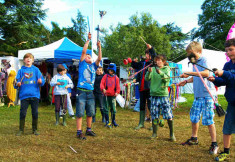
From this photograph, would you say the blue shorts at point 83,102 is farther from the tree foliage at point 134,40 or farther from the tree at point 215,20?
the tree at point 215,20

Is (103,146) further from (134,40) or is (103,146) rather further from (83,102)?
(134,40)

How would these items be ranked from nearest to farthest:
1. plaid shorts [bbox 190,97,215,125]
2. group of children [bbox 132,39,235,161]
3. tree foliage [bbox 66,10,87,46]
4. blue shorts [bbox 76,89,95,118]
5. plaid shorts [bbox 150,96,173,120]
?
group of children [bbox 132,39,235,161] < plaid shorts [bbox 190,97,215,125] < plaid shorts [bbox 150,96,173,120] < blue shorts [bbox 76,89,95,118] < tree foliage [bbox 66,10,87,46]

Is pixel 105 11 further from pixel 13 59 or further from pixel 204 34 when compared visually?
pixel 204 34

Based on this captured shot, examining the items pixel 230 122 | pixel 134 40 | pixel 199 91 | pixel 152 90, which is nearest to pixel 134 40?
pixel 134 40

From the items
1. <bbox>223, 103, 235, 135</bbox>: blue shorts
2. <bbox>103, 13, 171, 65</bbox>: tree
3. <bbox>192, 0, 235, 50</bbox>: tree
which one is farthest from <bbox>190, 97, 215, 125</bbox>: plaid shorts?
<bbox>192, 0, 235, 50</bbox>: tree

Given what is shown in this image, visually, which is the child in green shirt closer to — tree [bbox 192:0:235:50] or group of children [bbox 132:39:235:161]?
group of children [bbox 132:39:235:161]

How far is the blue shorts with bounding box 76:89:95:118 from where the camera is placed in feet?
14.8

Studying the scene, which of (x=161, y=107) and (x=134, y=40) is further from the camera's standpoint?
(x=134, y=40)

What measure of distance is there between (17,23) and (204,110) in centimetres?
1943

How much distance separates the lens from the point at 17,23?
19.3 metres

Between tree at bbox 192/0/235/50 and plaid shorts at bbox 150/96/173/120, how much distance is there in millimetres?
33052

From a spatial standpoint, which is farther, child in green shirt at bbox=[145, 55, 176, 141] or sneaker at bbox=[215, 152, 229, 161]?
child in green shirt at bbox=[145, 55, 176, 141]

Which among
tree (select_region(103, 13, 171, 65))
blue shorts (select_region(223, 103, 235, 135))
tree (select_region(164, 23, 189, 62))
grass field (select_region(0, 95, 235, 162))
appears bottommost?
grass field (select_region(0, 95, 235, 162))

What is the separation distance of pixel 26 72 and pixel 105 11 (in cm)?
215
